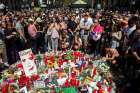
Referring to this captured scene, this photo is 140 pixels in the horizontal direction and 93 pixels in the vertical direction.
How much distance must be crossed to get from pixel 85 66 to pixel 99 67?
0.39m

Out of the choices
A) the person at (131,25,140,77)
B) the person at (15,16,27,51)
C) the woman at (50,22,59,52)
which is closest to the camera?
the person at (131,25,140,77)

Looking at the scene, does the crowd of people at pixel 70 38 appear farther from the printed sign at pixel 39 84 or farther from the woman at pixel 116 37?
the printed sign at pixel 39 84

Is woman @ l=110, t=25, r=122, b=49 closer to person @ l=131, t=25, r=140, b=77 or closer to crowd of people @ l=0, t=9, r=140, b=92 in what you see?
crowd of people @ l=0, t=9, r=140, b=92

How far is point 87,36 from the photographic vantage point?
18.7 meters

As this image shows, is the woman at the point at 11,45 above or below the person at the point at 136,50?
below

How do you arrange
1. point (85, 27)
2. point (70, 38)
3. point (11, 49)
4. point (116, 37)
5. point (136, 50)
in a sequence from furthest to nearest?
point (85, 27), point (70, 38), point (11, 49), point (116, 37), point (136, 50)

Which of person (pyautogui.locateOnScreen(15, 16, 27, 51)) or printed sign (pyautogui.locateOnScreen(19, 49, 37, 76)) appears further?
person (pyautogui.locateOnScreen(15, 16, 27, 51))

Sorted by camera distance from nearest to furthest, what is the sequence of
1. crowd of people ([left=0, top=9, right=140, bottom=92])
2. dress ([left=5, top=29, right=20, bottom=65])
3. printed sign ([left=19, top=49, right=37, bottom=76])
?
printed sign ([left=19, top=49, right=37, bottom=76])
crowd of people ([left=0, top=9, right=140, bottom=92])
dress ([left=5, top=29, right=20, bottom=65])

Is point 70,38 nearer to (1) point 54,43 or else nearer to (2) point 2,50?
(1) point 54,43

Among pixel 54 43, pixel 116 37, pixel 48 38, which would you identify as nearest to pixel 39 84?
pixel 116 37

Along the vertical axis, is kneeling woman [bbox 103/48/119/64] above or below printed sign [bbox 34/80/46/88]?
below

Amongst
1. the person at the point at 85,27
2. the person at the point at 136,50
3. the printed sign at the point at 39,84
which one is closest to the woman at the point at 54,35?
the person at the point at 85,27

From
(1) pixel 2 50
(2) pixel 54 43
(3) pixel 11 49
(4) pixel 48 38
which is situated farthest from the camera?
(4) pixel 48 38

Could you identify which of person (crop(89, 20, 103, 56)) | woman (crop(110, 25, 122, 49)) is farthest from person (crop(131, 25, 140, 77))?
person (crop(89, 20, 103, 56))
